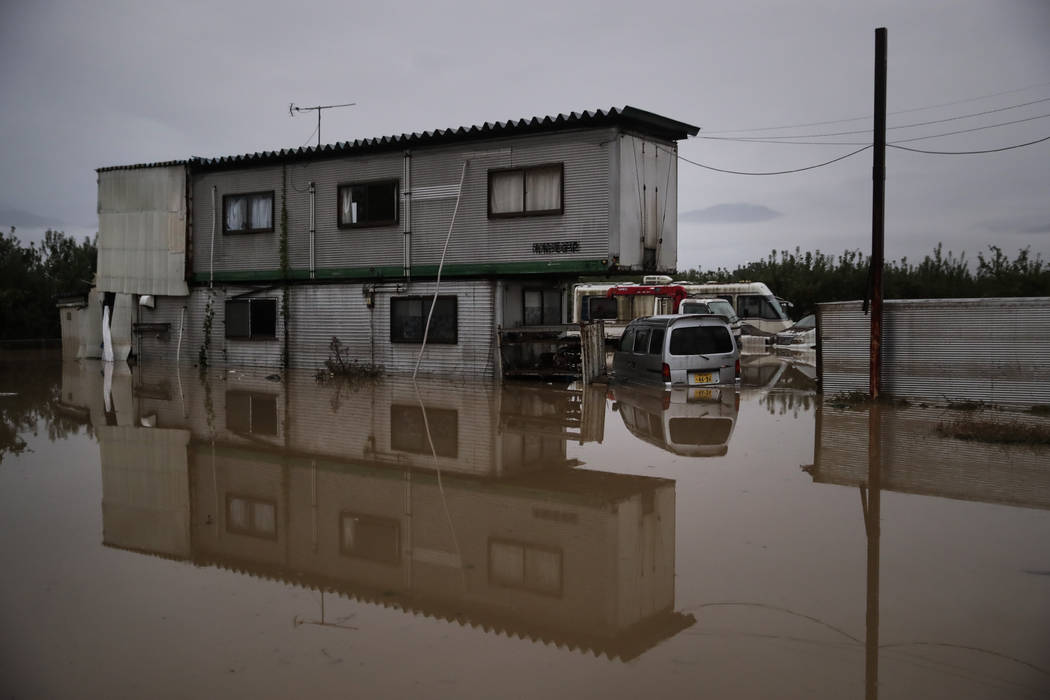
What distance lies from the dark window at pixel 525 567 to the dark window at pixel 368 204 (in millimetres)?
16147

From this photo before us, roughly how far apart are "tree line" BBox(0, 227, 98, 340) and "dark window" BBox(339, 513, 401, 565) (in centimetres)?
3393

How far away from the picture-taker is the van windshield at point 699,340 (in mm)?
16750

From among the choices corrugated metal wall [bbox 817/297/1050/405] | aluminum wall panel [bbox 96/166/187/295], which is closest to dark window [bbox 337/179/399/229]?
aluminum wall panel [bbox 96/166/187/295]

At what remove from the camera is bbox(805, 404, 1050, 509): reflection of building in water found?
8109 mm

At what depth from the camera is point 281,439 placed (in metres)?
11.3

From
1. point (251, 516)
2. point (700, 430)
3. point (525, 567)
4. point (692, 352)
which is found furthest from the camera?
point (692, 352)

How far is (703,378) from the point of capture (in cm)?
1691

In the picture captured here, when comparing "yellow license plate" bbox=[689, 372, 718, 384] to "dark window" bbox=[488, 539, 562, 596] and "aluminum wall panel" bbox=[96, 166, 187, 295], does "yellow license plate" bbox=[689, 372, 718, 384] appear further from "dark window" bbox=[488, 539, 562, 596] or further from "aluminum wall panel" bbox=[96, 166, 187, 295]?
"aluminum wall panel" bbox=[96, 166, 187, 295]

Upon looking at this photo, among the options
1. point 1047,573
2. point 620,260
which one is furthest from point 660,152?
point 1047,573

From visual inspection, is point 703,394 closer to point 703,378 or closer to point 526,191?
point 703,378

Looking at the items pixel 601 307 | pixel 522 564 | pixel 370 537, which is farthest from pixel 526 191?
pixel 522 564

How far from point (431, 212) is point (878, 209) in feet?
35.9

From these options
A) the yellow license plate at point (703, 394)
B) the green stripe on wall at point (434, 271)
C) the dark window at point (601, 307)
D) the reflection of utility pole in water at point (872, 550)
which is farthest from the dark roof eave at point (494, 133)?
the dark window at point (601, 307)

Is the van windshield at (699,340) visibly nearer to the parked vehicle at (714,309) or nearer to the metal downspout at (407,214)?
the metal downspout at (407,214)
